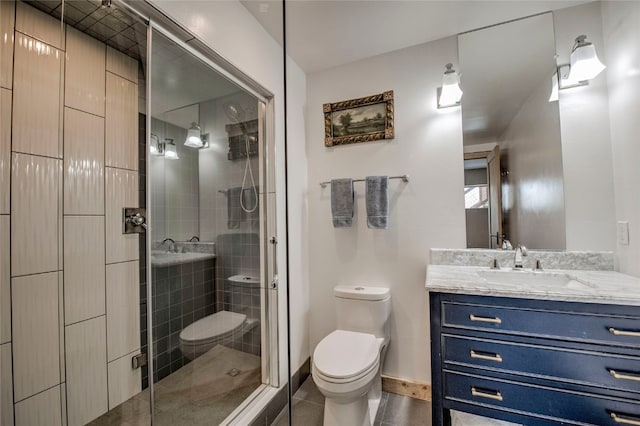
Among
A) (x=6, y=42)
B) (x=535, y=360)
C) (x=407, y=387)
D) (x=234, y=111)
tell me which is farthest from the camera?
(x=407, y=387)

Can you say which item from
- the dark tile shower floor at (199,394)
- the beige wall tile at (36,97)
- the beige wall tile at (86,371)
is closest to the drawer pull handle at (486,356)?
the dark tile shower floor at (199,394)

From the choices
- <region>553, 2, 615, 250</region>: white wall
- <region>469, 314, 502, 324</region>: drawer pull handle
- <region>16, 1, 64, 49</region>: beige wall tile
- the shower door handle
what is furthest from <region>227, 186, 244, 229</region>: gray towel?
<region>553, 2, 615, 250</region>: white wall

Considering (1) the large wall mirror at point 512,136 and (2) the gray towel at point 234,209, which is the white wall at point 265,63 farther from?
(1) the large wall mirror at point 512,136

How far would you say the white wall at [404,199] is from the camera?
1.67m

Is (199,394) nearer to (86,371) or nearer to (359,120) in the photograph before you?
(86,371)

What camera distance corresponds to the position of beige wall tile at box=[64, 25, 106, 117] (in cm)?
118

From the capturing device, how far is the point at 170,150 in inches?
54.4

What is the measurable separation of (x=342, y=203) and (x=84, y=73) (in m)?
1.60

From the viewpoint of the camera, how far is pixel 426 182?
1711 mm

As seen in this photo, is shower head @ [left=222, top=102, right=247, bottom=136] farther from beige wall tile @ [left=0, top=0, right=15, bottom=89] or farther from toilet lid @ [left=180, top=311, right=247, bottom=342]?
toilet lid @ [left=180, top=311, right=247, bottom=342]

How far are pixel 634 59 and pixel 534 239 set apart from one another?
973 mm

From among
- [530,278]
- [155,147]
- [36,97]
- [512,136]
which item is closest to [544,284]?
[530,278]

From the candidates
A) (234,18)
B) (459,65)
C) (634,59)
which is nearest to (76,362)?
(234,18)

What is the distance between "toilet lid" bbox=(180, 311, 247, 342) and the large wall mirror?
157cm
